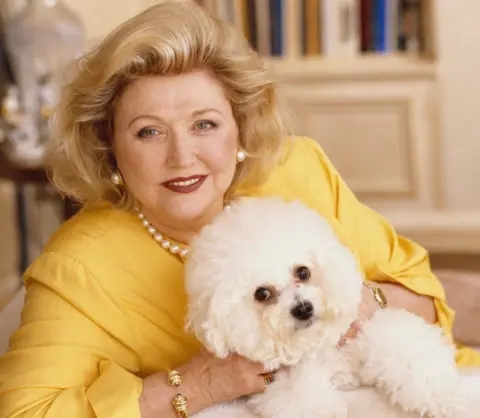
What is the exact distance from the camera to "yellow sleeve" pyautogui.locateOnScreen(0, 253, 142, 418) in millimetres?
1230

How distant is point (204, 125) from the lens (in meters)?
1.43

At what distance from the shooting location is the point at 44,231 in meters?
3.62

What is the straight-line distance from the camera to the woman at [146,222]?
126cm

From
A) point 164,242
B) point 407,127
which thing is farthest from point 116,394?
point 407,127

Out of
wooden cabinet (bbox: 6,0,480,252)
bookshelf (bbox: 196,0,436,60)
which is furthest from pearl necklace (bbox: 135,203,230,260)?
bookshelf (bbox: 196,0,436,60)

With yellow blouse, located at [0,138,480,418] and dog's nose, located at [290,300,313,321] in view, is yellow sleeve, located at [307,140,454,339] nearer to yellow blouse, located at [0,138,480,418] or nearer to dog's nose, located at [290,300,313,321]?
yellow blouse, located at [0,138,480,418]

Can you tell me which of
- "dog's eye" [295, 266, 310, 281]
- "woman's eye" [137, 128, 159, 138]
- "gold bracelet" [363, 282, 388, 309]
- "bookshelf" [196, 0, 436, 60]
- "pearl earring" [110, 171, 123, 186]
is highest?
"bookshelf" [196, 0, 436, 60]

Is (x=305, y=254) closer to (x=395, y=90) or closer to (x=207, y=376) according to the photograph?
(x=207, y=376)

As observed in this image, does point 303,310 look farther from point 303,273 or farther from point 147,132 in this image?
point 147,132

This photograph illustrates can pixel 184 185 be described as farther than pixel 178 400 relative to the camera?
Yes

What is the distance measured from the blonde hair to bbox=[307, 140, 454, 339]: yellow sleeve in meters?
0.15

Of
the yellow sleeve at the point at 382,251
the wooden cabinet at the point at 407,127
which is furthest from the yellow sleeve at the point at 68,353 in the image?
the wooden cabinet at the point at 407,127

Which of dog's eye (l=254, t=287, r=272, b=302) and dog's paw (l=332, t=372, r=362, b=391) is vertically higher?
dog's eye (l=254, t=287, r=272, b=302)

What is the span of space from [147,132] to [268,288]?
41 cm
